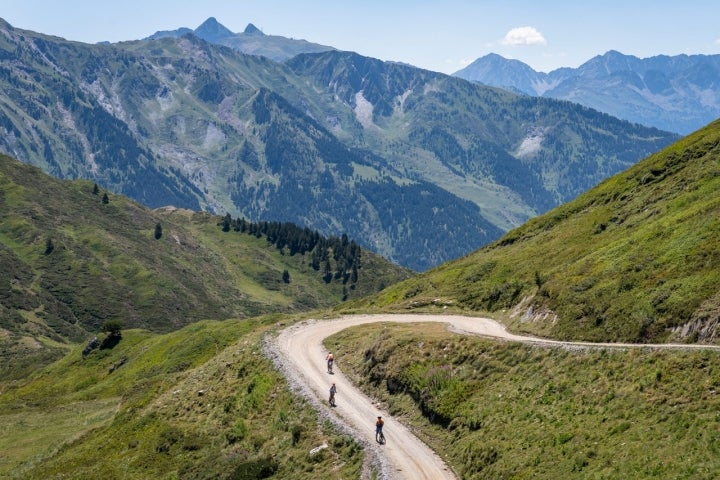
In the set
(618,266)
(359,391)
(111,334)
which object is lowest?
(359,391)

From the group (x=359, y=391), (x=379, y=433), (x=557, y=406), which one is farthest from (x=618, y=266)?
(x=379, y=433)

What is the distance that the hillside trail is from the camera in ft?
123

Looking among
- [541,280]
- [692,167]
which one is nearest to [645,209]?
[692,167]

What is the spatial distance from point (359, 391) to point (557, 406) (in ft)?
62.5

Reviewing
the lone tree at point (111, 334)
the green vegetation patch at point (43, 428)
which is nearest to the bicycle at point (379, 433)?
the green vegetation patch at point (43, 428)

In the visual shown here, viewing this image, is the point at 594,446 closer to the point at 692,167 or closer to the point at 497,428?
the point at 497,428

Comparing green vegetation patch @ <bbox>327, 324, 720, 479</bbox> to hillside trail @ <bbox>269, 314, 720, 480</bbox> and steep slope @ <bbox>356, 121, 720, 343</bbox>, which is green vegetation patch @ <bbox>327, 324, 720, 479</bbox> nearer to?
hillside trail @ <bbox>269, 314, 720, 480</bbox>

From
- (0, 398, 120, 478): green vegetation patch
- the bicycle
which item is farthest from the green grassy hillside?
the bicycle

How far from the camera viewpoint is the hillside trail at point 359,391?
37344 millimetres

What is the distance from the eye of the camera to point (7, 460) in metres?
68.2

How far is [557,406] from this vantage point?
37.1 m

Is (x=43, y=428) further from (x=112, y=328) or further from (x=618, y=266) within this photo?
(x=618, y=266)

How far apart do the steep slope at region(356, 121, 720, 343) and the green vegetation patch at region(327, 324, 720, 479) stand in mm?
7976

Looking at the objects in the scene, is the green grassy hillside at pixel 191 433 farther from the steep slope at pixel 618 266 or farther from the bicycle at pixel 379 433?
the steep slope at pixel 618 266
